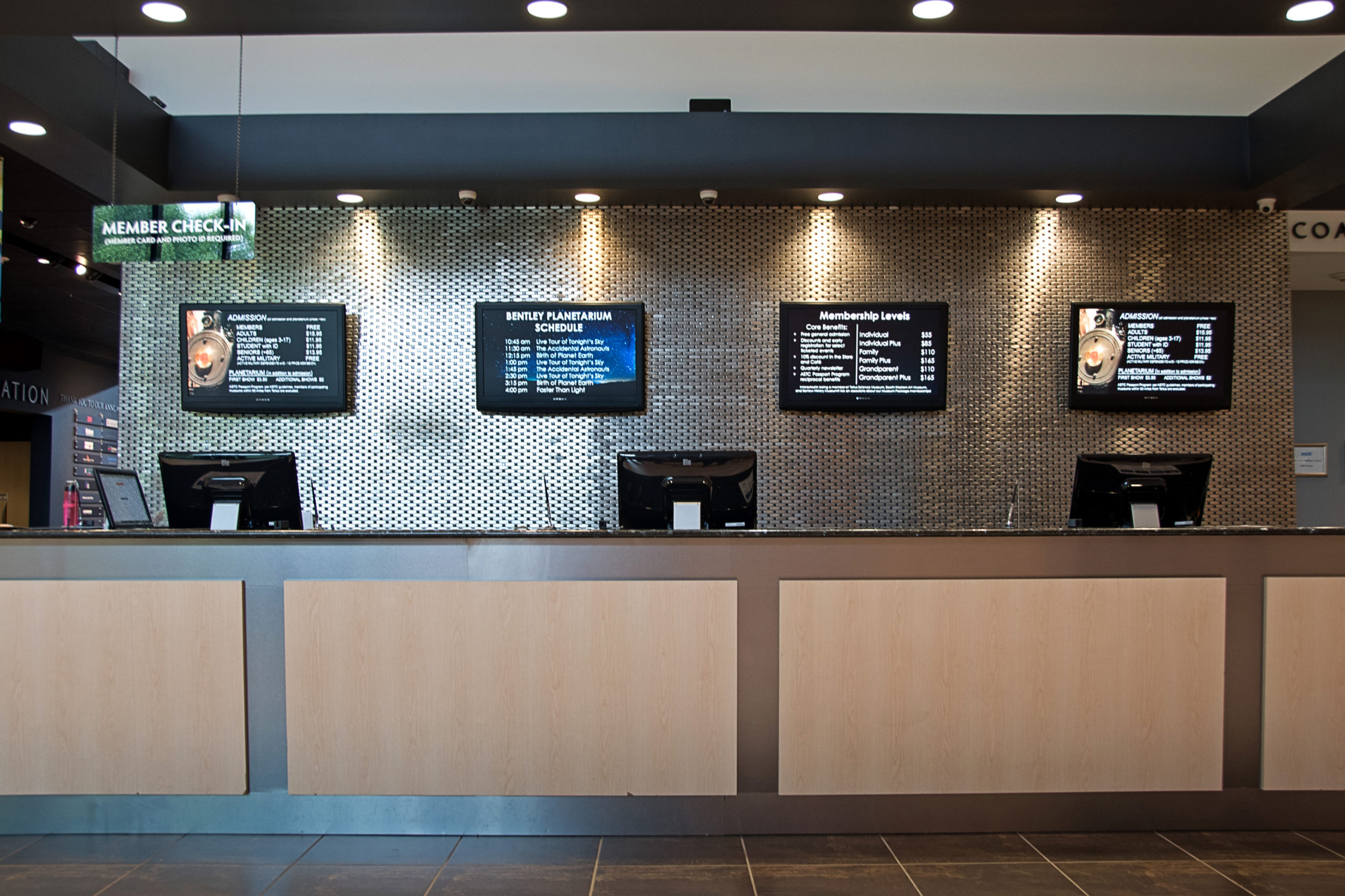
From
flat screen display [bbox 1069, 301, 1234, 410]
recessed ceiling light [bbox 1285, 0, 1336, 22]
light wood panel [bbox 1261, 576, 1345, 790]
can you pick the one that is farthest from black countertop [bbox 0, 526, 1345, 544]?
flat screen display [bbox 1069, 301, 1234, 410]

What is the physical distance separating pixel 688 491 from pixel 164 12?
2536mm

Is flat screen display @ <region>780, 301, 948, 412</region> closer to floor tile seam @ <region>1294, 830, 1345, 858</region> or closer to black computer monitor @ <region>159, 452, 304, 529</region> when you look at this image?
floor tile seam @ <region>1294, 830, 1345, 858</region>

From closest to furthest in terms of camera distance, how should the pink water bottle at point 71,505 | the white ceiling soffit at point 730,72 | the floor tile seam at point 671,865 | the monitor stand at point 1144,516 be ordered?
the floor tile seam at point 671,865 < the monitor stand at point 1144,516 < the white ceiling soffit at point 730,72 < the pink water bottle at point 71,505

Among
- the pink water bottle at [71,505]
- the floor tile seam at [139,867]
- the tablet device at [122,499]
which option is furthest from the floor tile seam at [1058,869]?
the pink water bottle at [71,505]

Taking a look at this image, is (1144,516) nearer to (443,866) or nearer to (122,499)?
(443,866)

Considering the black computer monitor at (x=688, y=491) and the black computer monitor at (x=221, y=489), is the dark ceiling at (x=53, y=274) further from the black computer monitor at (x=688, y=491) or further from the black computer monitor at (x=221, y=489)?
the black computer monitor at (x=688, y=491)

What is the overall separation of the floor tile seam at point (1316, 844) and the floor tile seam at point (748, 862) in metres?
1.79

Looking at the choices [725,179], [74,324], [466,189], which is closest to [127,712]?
[466,189]

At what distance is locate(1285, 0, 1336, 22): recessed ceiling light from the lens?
9.05 feet

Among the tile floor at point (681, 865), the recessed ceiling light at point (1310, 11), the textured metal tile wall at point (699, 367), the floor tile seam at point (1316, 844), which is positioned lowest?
the floor tile seam at point (1316, 844)

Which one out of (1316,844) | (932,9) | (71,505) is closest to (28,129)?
(71,505)

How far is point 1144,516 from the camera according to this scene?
130 inches

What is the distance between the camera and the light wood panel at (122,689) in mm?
2643

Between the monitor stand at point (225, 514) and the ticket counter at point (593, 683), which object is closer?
the ticket counter at point (593, 683)
